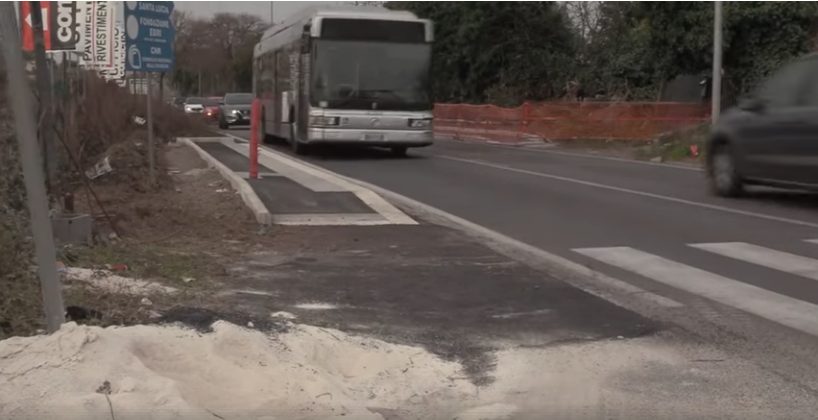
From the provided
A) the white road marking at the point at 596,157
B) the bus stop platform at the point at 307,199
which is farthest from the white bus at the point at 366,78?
the white road marking at the point at 596,157

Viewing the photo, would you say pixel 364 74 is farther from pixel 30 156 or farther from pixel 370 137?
pixel 30 156

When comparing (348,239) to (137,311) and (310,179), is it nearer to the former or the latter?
(137,311)

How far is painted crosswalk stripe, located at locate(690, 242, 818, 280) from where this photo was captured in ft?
26.4

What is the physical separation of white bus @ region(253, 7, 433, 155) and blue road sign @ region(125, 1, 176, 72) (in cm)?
645

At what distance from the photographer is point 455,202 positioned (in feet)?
43.5

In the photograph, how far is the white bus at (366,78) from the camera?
65.9 ft

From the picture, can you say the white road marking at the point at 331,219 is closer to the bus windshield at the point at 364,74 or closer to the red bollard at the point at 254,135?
the red bollard at the point at 254,135

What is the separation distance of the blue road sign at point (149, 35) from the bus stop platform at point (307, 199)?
80.7 inches

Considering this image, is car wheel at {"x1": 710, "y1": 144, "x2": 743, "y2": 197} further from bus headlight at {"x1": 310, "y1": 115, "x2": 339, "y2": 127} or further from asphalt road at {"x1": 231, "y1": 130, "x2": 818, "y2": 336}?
bus headlight at {"x1": 310, "y1": 115, "x2": 339, "y2": 127}

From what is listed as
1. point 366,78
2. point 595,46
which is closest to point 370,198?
point 366,78

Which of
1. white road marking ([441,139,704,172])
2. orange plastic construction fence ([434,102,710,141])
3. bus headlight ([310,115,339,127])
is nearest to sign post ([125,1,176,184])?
bus headlight ([310,115,339,127])

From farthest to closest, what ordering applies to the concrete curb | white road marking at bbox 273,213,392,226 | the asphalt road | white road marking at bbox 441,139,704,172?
white road marking at bbox 441,139,704,172 < white road marking at bbox 273,213,392,226 < the concrete curb < the asphalt road

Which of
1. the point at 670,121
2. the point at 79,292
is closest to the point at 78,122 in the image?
the point at 79,292

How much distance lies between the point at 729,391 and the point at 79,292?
4101mm
